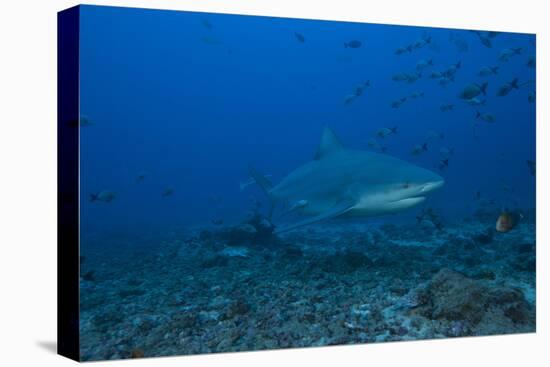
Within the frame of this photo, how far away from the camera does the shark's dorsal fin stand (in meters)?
8.63

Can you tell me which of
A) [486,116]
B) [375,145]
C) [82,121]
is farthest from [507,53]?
[82,121]

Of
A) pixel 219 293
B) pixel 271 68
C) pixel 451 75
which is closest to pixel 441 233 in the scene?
pixel 451 75

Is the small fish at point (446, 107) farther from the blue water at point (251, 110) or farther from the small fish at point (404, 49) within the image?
the small fish at point (404, 49)

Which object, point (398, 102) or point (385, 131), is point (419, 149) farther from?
point (398, 102)

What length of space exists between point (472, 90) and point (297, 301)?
459 cm

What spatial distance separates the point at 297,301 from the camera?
6.13 metres

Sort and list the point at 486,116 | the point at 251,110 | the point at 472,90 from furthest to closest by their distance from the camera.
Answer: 1. the point at 251,110
2. the point at 486,116
3. the point at 472,90

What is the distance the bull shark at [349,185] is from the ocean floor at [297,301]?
2.63 feet

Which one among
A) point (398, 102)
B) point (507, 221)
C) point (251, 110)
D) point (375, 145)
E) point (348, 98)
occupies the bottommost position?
point (507, 221)

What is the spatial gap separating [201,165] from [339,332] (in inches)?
4867

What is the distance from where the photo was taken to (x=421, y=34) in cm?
729

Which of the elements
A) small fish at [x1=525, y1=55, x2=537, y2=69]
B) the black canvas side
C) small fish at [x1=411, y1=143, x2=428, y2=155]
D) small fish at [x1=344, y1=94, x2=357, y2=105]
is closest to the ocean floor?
the black canvas side

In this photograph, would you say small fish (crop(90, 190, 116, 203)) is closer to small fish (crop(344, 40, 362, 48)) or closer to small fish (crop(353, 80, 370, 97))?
small fish (crop(344, 40, 362, 48))

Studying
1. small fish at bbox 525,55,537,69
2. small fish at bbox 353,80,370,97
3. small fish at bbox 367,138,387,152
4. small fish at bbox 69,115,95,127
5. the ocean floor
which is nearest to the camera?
small fish at bbox 69,115,95,127
